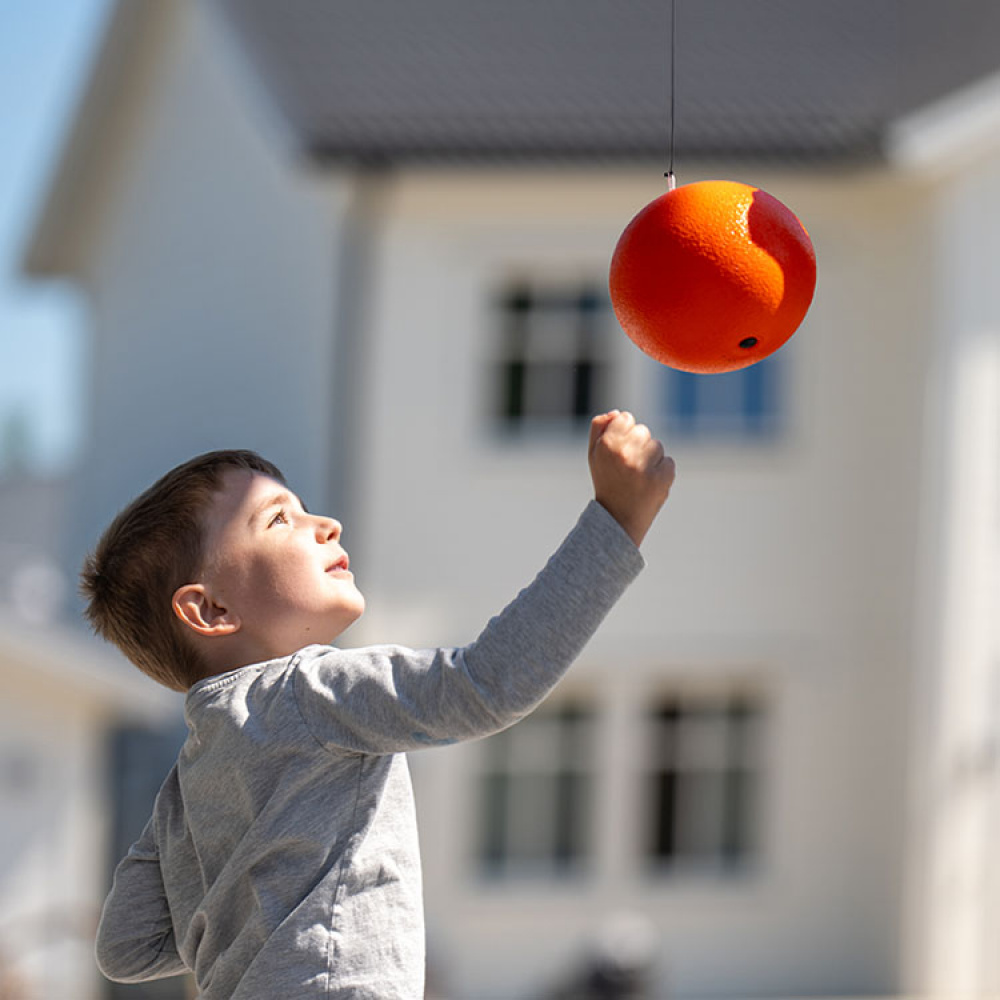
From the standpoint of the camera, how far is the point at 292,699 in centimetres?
196

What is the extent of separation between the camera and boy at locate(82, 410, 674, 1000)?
1839 mm

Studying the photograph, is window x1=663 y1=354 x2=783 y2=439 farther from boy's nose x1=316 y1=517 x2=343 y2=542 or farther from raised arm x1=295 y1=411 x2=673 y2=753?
raised arm x1=295 y1=411 x2=673 y2=753

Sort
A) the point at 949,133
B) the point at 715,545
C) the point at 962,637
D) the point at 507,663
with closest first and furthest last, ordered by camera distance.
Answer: the point at 507,663 < the point at 949,133 < the point at 962,637 < the point at 715,545

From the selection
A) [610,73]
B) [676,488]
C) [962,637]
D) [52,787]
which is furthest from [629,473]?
[610,73]

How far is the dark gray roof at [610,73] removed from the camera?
10961 millimetres

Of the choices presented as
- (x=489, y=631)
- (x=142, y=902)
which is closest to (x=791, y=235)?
(x=489, y=631)

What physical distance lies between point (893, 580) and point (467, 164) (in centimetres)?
425

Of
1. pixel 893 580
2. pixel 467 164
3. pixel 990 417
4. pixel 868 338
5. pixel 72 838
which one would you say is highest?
pixel 467 164

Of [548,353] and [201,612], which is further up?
[548,353]

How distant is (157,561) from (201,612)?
0.09 meters

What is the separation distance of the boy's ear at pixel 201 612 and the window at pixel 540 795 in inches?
369

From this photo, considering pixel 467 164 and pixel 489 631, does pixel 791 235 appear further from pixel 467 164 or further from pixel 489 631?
pixel 467 164

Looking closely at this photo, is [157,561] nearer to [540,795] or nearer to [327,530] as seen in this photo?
[327,530]

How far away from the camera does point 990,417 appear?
1052 centimetres
